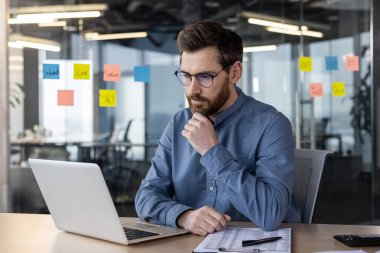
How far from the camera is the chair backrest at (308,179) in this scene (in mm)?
2162

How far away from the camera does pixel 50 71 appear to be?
5.20 m

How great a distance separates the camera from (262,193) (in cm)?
177

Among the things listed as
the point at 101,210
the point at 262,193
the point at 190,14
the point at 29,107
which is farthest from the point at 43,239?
the point at 190,14

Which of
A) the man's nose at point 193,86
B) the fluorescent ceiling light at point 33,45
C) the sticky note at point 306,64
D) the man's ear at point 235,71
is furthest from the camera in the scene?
the sticky note at point 306,64

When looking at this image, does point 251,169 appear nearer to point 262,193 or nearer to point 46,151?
point 262,193

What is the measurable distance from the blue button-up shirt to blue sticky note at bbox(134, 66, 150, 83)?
337cm

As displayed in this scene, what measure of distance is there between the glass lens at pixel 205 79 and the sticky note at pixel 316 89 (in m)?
3.74

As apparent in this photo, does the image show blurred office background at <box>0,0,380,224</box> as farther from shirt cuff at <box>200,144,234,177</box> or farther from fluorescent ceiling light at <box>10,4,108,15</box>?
shirt cuff at <box>200,144,234,177</box>

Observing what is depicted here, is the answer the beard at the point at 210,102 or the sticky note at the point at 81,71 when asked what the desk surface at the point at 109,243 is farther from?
the sticky note at the point at 81,71

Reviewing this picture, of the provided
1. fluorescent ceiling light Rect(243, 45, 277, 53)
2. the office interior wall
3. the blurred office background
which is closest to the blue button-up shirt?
the office interior wall

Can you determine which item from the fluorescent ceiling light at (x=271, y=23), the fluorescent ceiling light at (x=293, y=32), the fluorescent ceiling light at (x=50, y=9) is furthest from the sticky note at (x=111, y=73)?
the fluorescent ceiling light at (x=293, y=32)

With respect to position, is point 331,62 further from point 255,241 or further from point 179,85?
point 255,241

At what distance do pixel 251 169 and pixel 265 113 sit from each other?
20 centimetres

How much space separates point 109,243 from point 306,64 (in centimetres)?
422
